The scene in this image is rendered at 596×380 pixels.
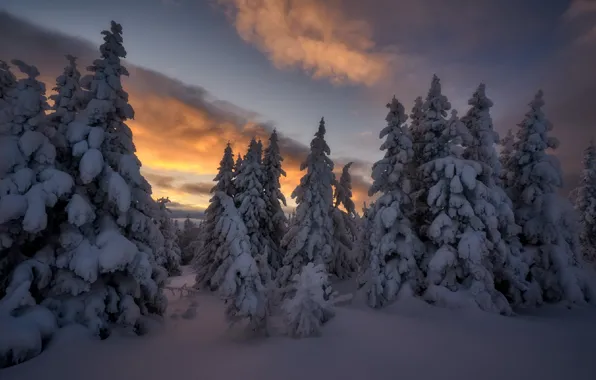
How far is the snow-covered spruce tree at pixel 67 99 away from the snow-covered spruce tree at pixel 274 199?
16003mm

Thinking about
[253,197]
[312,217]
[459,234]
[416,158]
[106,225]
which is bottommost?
[106,225]

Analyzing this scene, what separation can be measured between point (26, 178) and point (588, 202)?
A: 1938 inches

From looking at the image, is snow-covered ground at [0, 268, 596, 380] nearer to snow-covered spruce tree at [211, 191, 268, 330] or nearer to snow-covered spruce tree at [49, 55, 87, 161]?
snow-covered spruce tree at [211, 191, 268, 330]

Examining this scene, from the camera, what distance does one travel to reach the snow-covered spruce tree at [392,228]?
54.6 ft

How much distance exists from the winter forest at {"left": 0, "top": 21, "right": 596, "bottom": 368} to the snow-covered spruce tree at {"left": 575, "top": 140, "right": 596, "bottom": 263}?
2021 centimetres

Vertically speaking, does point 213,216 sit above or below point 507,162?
below

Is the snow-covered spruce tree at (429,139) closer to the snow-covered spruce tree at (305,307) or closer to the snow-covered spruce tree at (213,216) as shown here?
the snow-covered spruce tree at (305,307)

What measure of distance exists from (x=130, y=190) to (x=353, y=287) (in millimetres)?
19092

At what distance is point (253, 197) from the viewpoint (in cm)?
2520

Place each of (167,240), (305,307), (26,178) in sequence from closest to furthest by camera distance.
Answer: (26,178) → (305,307) → (167,240)

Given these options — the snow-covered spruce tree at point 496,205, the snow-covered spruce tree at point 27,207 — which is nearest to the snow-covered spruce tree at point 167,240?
the snow-covered spruce tree at point 27,207

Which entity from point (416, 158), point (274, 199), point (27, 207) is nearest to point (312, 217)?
point (274, 199)

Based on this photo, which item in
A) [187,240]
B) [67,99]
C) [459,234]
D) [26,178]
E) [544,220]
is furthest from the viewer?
[187,240]

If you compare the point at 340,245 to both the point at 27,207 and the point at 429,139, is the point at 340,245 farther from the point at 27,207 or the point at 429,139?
the point at 27,207
